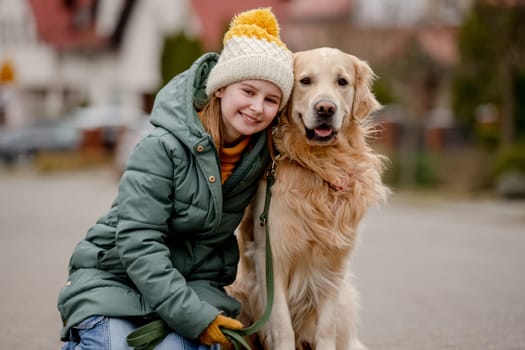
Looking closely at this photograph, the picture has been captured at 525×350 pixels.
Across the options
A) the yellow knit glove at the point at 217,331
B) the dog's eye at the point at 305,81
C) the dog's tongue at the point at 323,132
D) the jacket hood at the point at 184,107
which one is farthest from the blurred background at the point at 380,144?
the yellow knit glove at the point at 217,331

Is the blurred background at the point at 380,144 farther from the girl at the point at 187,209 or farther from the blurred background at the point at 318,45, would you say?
the girl at the point at 187,209

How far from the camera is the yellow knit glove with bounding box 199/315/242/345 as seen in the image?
12.4 ft

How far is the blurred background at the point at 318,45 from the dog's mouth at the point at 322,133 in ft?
1.60

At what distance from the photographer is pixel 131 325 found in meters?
3.89

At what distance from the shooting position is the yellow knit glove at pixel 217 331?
3770mm

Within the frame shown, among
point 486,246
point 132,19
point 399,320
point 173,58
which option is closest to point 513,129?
point 486,246

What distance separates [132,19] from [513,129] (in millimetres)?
27634

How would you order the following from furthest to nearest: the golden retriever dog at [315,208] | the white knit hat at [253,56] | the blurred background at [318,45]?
the blurred background at [318,45]
the golden retriever dog at [315,208]
the white knit hat at [253,56]

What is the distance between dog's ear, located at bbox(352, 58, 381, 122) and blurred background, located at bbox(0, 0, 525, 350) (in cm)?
20

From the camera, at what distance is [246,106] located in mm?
3957

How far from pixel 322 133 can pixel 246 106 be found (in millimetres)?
560

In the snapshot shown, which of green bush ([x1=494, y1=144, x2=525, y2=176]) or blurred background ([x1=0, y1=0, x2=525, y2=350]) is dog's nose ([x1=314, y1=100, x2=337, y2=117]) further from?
green bush ([x1=494, y1=144, x2=525, y2=176])

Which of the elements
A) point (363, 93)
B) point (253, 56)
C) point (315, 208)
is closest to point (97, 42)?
point (363, 93)

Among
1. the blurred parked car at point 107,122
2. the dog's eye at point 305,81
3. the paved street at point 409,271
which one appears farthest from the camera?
the blurred parked car at point 107,122
